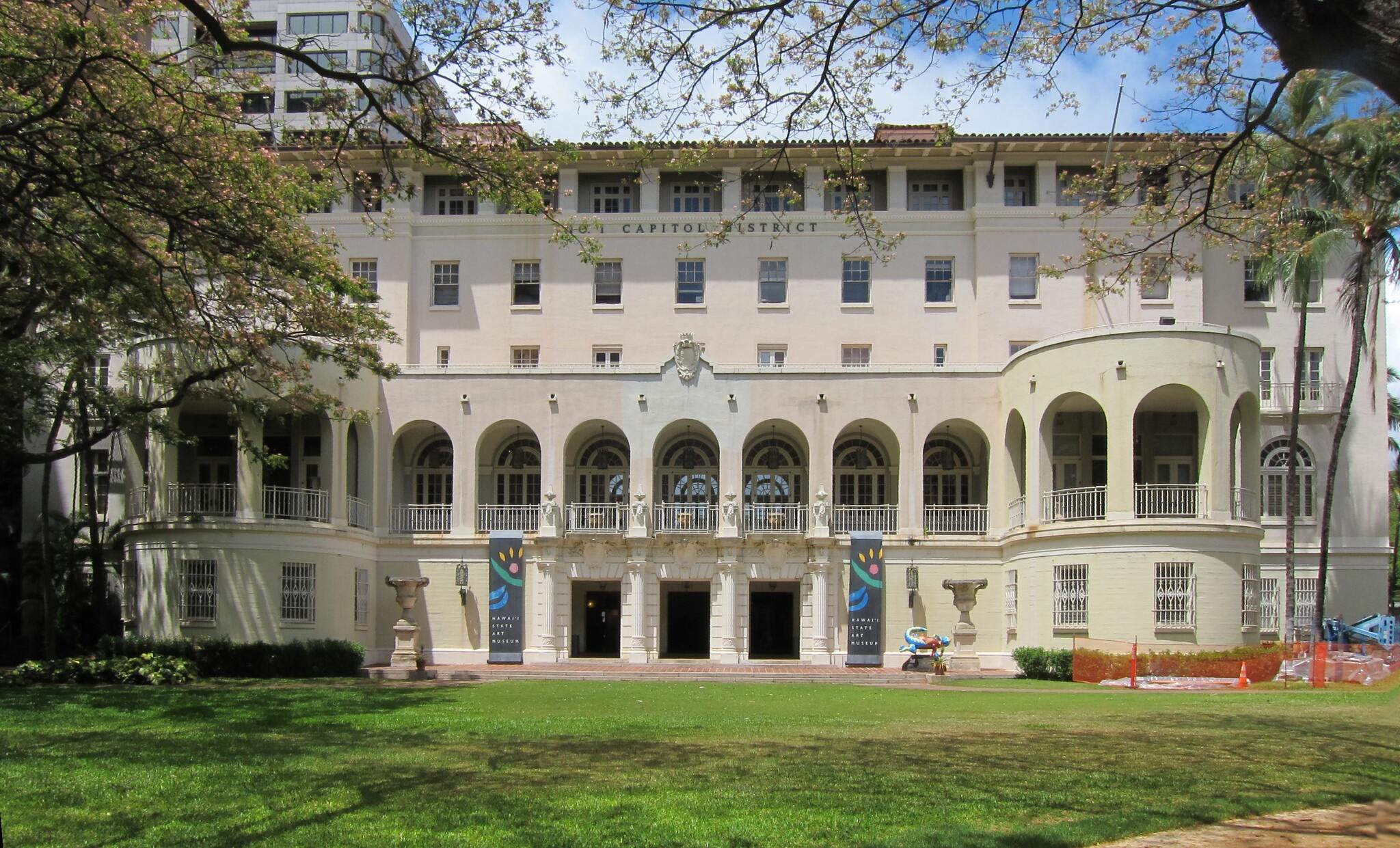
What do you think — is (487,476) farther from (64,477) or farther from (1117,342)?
(1117,342)

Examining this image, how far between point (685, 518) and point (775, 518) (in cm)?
274

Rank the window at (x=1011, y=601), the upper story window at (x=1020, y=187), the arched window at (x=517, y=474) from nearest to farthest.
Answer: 1. the window at (x=1011, y=601)
2. the arched window at (x=517, y=474)
3. the upper story window at (x=1020, y=187)

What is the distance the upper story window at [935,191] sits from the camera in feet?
139

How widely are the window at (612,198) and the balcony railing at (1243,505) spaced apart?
21.0 m

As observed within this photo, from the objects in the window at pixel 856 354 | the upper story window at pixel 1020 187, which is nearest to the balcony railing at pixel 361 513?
the window at pixel 856 354

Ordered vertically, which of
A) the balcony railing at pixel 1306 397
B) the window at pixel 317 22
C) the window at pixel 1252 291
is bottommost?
the balcony railing at pixel 1306 397

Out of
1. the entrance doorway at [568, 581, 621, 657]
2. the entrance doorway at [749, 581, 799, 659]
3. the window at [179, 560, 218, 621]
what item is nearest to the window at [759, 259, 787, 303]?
the entrance doorway at [749, 581, 799, 659]

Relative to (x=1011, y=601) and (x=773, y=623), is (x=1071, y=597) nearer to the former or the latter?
(x=1011, y=601)

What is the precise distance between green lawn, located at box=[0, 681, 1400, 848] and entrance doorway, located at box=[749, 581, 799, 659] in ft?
65.0

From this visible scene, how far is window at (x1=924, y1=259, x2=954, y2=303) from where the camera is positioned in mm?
42000

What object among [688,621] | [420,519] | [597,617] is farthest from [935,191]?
[420,519]

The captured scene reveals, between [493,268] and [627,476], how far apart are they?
8.42 metres

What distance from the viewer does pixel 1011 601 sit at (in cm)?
3672

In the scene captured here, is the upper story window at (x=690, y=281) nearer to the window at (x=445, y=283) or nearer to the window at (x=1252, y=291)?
the window at (x=445, y=283)
